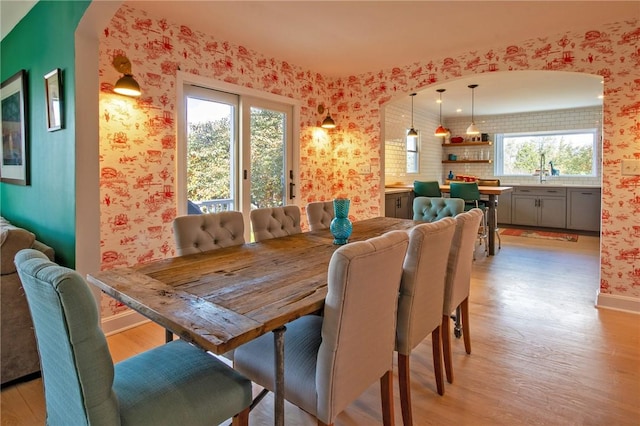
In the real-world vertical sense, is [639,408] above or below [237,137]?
below

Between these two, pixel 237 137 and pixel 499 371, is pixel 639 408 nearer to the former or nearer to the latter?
pixel 499 371

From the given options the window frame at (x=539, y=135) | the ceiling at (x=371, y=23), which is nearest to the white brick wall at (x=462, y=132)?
the window frame at (x=539, y=135)

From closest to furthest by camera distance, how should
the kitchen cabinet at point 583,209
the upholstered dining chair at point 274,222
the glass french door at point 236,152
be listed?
the upholstered dining chair at point 274,222, the glass french door at point 236,152, the kitchen cabinet at point 583,209

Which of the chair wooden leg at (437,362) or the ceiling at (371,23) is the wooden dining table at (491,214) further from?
the chair wooden leg at (437,362)

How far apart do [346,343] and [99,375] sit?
28.7 inches

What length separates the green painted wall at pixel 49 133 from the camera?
2287mm

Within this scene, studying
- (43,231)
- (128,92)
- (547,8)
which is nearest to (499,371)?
(547,8)

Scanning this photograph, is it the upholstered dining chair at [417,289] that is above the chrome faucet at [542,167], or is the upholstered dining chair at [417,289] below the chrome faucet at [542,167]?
below

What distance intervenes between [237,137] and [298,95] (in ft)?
3.53

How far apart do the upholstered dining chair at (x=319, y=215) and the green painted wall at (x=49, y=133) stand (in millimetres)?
1582

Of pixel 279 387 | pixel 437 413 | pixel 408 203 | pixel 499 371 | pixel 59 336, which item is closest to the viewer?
pixel 59 336

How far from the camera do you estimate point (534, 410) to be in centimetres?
184

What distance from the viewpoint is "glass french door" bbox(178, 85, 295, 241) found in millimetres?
3445

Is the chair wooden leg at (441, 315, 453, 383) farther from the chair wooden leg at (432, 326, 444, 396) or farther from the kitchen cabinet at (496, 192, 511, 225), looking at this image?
the kitchen cabinet at (496, 192, 511, 225)
